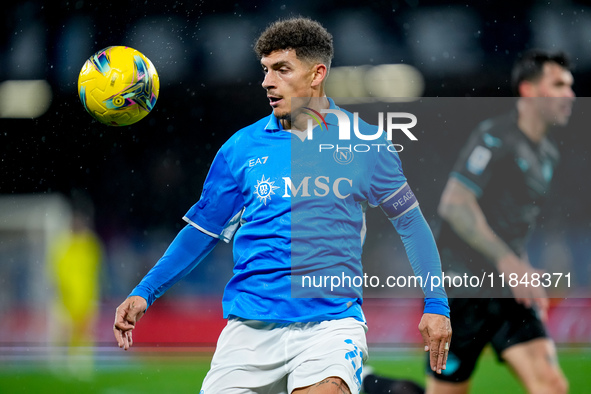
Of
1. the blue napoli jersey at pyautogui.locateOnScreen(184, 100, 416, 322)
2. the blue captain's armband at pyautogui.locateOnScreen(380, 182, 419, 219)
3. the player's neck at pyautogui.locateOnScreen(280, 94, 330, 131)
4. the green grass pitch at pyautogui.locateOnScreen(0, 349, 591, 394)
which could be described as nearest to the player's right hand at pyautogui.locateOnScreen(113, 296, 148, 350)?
the blue napoli jersey at pyautogui.locateOnScreen(184, 100, 416, 322)

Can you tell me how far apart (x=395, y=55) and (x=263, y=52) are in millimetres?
7775

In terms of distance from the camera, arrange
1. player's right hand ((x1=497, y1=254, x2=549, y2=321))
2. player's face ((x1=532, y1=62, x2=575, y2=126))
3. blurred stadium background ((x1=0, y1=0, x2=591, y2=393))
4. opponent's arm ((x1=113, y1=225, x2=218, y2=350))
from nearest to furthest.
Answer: opponent's arm ((x1=113, y1=225, x2=218, y2=350))
player's right hand ((x1=497, y1=254, x2=549, y2=321))
player's face ((x1=532, y1=62, x2=575, y2=126))
blurred stadium background ((x1=0, y1=0, x2=591, y2=393))

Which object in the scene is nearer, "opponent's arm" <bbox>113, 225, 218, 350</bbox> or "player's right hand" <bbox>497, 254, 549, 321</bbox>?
"opponent's arm" <bbox>113, 225, 218, 350</bbox>

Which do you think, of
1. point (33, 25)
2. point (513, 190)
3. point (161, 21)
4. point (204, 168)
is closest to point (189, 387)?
point (513, 190)

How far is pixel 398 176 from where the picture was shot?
2.78 meters

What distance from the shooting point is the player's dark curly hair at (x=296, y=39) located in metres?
2.75

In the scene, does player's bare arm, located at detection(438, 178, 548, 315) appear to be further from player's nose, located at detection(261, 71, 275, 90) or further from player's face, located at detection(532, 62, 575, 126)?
player's nose, located at detection(261, 71, 275, 90)

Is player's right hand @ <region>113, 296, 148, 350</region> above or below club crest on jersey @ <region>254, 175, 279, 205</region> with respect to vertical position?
below

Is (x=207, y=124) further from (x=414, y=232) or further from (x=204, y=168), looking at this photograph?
(x=414, y=232)

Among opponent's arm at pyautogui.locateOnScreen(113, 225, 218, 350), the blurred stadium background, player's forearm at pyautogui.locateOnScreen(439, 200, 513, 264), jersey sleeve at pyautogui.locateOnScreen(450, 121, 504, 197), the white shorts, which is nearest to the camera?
the white shorts

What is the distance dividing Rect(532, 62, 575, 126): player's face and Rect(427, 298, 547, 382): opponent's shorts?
1094 mm

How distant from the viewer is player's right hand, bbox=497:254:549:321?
3.53m

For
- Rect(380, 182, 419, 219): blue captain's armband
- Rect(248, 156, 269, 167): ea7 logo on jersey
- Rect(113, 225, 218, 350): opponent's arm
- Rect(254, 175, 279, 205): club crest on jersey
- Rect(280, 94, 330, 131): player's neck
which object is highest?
Rect(280, 94, 330, 131): player's neck

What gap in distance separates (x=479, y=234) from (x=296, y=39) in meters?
1.60
